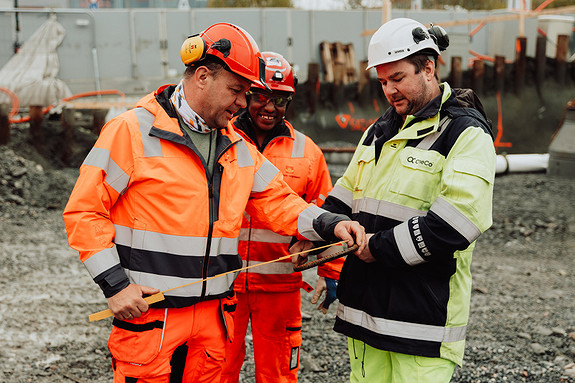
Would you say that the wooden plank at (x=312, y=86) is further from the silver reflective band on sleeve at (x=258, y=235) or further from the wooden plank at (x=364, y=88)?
the silver reflective band on sleeve at (x=258, y=235)

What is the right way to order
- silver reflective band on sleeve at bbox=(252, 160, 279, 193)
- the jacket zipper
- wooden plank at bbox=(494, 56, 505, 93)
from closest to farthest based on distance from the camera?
the jacket zipper
silver reflective band on sleeve at bbox=(252, 160, 279, 193)
wooden plank at bbox=(494, 56, 505, 93)

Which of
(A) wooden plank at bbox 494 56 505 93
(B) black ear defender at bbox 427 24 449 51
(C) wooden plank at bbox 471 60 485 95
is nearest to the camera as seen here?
(B) black ear defender at bbox 427 24 449 51

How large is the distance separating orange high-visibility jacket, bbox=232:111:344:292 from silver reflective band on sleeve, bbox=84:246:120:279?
1.34 m

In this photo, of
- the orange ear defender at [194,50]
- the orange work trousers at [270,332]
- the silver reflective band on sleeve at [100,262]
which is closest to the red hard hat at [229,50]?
the orange ear defender at [194,50]

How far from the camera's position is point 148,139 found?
9.25 ft

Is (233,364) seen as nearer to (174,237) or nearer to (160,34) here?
(174,237)

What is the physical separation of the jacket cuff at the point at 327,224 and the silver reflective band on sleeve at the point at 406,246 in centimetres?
43

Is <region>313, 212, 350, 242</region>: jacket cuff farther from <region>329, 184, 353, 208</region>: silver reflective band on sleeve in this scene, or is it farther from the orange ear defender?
the orange ear defender

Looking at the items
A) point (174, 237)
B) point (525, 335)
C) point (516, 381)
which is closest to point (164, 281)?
point (174, 237)

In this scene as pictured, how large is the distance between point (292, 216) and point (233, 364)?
4.19ft

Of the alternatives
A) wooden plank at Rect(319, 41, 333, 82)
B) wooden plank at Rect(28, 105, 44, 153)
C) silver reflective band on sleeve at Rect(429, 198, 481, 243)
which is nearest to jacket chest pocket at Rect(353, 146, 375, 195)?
silver reflective band on sleeve at Rect(429, 198, 481, 243)

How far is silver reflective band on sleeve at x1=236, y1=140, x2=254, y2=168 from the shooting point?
10.3 feet

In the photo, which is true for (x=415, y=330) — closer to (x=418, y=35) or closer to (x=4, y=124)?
(x=418, y=35)

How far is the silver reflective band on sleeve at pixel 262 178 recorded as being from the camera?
324 cm
